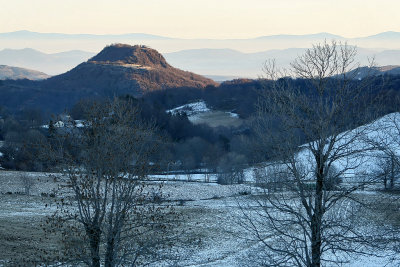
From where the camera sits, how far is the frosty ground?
17484mm

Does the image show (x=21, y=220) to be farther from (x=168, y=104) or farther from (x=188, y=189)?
(x=168, y=104)

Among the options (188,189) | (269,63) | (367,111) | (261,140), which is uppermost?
(269,63)

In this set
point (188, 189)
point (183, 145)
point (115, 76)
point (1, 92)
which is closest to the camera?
point (188, 189)

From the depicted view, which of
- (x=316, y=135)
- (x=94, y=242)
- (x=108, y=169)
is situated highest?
(x=316, y=135)

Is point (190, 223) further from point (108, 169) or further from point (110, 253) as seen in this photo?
point (108, 169)

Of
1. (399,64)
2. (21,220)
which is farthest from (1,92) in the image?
(21,220)

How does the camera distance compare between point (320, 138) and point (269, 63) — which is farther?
point (269, 63)

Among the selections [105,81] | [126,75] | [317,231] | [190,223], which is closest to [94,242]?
[317,231]

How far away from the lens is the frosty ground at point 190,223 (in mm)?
17484

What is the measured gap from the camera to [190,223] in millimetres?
27188

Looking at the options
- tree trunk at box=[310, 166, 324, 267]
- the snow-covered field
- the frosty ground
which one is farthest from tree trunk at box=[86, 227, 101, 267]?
the snow-covered field

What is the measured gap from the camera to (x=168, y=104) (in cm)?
11594

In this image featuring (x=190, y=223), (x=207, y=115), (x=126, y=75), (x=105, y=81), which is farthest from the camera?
(x=126, y=75)

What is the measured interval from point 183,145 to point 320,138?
154ft
